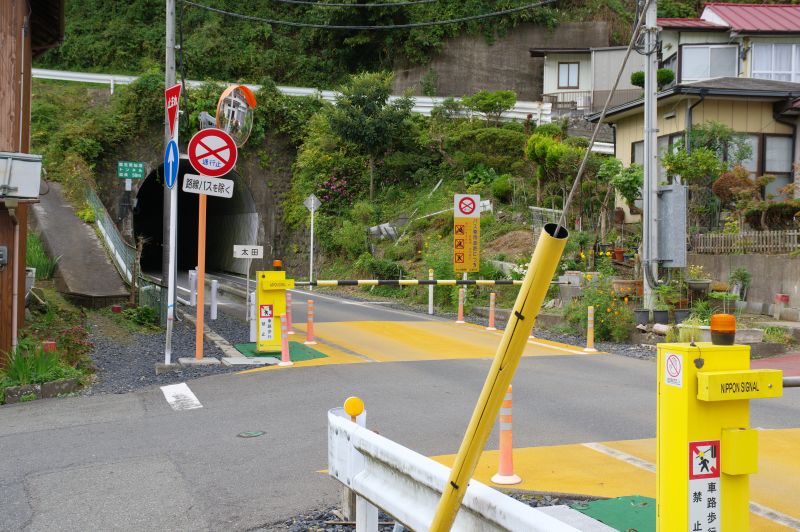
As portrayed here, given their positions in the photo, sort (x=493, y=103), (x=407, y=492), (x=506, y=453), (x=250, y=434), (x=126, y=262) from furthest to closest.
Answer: (x=493, y=103) < (x=126, y=262) < (x=250, y=434) < (x=506, y=453) < (x=407, y=492)

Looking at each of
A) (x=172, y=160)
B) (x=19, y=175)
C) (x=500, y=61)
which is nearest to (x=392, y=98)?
(x=500, y=61)

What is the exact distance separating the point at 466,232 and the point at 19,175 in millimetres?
11236

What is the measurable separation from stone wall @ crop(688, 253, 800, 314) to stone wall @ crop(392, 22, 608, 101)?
27.0 meters

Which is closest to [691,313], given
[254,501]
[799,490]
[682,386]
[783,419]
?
[783,419]

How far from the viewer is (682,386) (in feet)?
11.5

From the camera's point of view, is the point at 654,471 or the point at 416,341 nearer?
the point at 654,471

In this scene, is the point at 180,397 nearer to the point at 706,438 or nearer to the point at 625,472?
the point at 625,472

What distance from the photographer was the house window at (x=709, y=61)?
89.8 feet

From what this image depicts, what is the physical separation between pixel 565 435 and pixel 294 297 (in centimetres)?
1773

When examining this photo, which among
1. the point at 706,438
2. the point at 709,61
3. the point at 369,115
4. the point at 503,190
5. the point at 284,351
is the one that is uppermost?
the point at 709,61

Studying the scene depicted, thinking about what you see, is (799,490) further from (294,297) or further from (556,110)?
(556,110)

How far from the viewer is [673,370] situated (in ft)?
11.7

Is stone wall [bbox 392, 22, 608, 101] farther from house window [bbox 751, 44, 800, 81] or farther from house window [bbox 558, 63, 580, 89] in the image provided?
house window [bbox 751, 44, 800, 81]

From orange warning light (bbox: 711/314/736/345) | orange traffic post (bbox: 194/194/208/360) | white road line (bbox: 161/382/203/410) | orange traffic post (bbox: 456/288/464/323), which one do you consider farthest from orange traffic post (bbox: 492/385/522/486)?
orange traffic post (bbox: 456/288/464/323)
